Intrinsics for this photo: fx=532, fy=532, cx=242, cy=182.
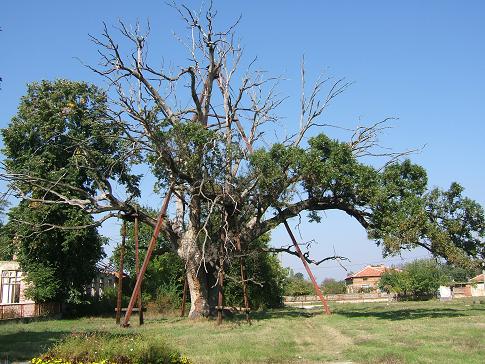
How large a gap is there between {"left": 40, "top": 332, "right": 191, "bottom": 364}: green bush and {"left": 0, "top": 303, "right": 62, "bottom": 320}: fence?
2384cm

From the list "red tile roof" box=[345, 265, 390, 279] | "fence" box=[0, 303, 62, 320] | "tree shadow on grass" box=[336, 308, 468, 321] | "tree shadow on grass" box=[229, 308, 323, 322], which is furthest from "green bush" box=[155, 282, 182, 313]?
"red tile roof" box=[345, 265, 390, 279]

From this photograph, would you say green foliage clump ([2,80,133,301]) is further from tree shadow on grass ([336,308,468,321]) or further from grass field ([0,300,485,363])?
tree shadow on grass ([336,308,468,321])

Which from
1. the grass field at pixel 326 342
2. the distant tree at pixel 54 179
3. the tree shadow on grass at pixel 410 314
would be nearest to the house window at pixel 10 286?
the distant tree at pixel 54 179

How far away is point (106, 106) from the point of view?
25719 mm

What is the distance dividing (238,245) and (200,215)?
268 cm

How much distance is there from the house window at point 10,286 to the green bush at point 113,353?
97.3ft

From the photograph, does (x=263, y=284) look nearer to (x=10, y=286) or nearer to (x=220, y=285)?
(x=220, y=285)

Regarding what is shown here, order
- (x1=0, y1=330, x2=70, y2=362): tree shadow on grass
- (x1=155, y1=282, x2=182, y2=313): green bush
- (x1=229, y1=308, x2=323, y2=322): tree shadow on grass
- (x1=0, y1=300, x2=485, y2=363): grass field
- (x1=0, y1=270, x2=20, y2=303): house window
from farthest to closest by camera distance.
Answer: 1. (x1=0, y1=270, x2=20, y2=303): house window
2. (x1=155, y1=282, x2=182, y2=313): green bush
3. (x1=229, y1=308, x2=323, y2=322): tree shadow on grass
4. (x1=0, y1=330, x2=70, y2=362): tree shadow on grass
5. (x1=0, y1=300, x2=485, y2=363): grass field

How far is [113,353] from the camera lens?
881cm

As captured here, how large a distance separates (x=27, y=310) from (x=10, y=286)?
17.0 feet

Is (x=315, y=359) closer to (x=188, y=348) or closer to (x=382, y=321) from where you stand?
(x=188, y=348)

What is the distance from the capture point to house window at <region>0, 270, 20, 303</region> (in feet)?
119

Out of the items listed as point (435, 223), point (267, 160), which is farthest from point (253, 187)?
point (435, 223)

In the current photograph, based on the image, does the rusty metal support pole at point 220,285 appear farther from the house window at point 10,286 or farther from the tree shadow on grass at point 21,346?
the house window at point 10,286
